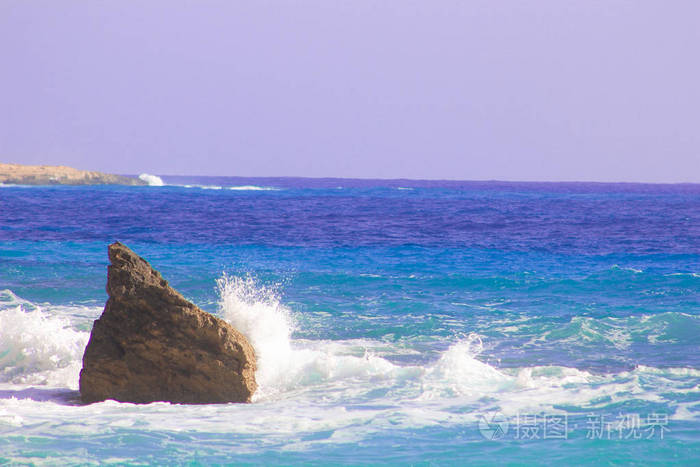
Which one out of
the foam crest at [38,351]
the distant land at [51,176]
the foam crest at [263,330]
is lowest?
the foam crest at [38,351]

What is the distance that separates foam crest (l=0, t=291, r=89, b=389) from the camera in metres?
8.10

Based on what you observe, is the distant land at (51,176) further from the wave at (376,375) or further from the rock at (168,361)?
the rock at (168,361)

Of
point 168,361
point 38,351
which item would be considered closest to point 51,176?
point 38,351

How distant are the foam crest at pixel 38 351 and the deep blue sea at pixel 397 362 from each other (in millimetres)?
25

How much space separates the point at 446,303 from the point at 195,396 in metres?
6.75

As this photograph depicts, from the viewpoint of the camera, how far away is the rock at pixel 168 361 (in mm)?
7055

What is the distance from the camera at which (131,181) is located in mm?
105812

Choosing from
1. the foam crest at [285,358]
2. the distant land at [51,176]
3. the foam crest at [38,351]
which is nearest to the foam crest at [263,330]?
the foam crest at [285,358]

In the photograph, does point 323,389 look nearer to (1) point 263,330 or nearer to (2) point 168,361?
(1) point 263,330

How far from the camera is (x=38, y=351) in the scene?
8.66 metres

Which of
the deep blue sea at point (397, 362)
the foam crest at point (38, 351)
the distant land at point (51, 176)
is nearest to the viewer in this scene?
the deep blue sea at point (397, 362)

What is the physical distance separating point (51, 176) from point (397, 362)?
9769cm

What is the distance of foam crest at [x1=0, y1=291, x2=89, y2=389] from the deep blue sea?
0.08 ft

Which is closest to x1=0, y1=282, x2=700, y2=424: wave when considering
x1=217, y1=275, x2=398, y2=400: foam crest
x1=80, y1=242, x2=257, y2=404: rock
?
x1=217, y1=275, x2=398, y2=400: foam crest
